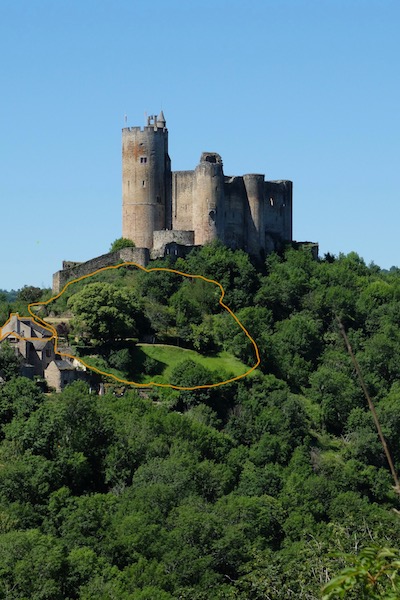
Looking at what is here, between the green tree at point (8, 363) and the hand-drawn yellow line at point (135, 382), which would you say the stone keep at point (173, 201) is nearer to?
the hand-drawn yellow line at point (135, 382)

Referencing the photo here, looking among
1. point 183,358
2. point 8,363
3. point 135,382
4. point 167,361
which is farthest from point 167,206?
point 8,363

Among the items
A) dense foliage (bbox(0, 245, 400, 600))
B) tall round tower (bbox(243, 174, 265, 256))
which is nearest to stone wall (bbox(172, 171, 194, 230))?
dense foliage (bbox(0, 245, 400, 600))

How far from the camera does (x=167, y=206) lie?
6356 cm

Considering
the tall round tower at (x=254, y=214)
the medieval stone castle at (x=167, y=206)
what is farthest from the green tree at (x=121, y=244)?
the tall round tower at (x=254, y=214)

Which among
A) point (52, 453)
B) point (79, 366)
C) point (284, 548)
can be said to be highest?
point (79, 366)

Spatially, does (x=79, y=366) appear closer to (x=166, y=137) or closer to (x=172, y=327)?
(x=172, y=327)

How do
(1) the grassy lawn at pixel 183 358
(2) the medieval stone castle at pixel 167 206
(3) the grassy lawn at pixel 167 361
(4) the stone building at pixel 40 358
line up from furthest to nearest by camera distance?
(2) the medieval stone castle at pixel 167 206 → (1) the grassy lawn at pixel 183 358 → (3) the grassy lawn at pixel 167 361 → (4) the stone building at pixel 40 358

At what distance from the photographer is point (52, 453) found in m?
47.0

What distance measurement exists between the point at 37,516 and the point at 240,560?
727 centimetres

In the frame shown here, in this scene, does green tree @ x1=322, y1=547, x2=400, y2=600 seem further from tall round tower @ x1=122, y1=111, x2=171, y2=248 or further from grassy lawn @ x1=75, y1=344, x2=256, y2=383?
tall round tower @ x1=122, y1=111, x2=171, y2=248

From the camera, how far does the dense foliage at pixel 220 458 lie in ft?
122

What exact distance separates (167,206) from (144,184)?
177 cm

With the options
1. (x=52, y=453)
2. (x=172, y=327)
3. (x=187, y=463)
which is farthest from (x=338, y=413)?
(x=52, y=453)

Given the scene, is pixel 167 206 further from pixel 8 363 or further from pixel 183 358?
pixel 8 363
